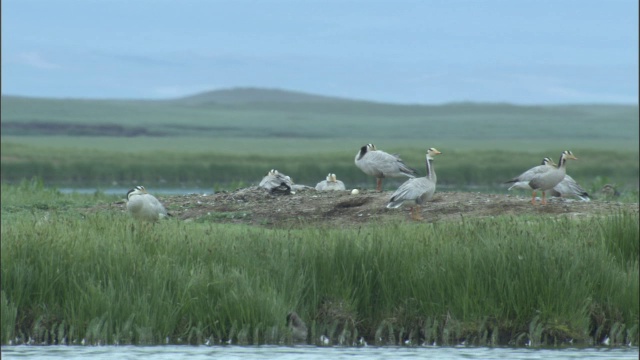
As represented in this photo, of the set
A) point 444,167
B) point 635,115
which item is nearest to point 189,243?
point 444,167

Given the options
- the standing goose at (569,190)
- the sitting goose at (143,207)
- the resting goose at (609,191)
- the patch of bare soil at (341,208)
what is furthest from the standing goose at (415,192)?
the resting goose at (609,191)

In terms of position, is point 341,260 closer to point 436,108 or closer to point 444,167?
point 444,167

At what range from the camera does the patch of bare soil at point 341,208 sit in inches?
941

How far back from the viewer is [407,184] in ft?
76.4

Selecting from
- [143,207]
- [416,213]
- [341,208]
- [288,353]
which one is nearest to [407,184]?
[416,213]

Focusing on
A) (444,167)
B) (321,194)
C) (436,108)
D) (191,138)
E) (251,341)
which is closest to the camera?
(251,341)

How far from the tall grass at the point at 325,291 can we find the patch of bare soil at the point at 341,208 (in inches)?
255

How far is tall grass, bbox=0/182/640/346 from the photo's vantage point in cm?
1555

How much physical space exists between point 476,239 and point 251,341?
11.4 feet

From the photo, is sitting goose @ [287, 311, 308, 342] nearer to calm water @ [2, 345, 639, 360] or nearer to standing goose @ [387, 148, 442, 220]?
calm water @ [2, 345, 639, 360]

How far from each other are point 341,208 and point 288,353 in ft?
33.7

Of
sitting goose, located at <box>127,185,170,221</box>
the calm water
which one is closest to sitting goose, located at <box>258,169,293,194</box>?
sitting goose, located at <box>127,185,170,221</box>

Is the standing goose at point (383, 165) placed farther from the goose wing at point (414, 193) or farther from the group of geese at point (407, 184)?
the goose wing at point (414, 193)

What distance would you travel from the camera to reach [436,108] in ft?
616
